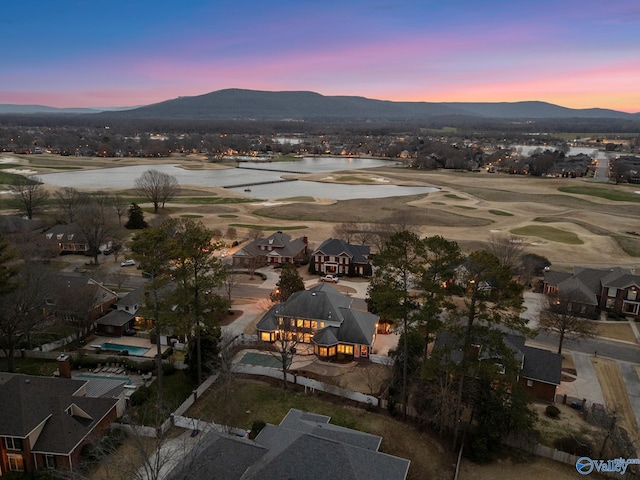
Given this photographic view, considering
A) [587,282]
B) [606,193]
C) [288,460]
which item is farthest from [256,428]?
[606,193]

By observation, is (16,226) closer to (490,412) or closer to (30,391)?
(30,391)

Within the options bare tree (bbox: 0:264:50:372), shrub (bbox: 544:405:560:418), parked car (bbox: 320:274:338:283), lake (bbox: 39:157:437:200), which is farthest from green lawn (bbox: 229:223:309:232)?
shrub (bbox: 544:405:560:418)

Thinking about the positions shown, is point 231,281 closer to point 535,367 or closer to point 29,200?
point 535,367

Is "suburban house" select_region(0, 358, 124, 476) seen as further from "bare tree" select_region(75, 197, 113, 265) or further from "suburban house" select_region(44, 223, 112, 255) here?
"suburban house" select_region(44, 223, 112, 255)

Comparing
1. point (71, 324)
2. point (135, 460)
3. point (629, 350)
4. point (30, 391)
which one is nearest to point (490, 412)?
point (135, 460)

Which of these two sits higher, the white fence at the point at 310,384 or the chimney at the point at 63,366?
the chimney at the point at 63,366

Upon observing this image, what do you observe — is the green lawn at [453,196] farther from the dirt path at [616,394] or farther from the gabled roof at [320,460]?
the gabled roof at [320,460]

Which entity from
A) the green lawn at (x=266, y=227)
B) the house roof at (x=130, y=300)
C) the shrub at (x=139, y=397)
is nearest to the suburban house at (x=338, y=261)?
the green lawn at (x=266, y=227)
